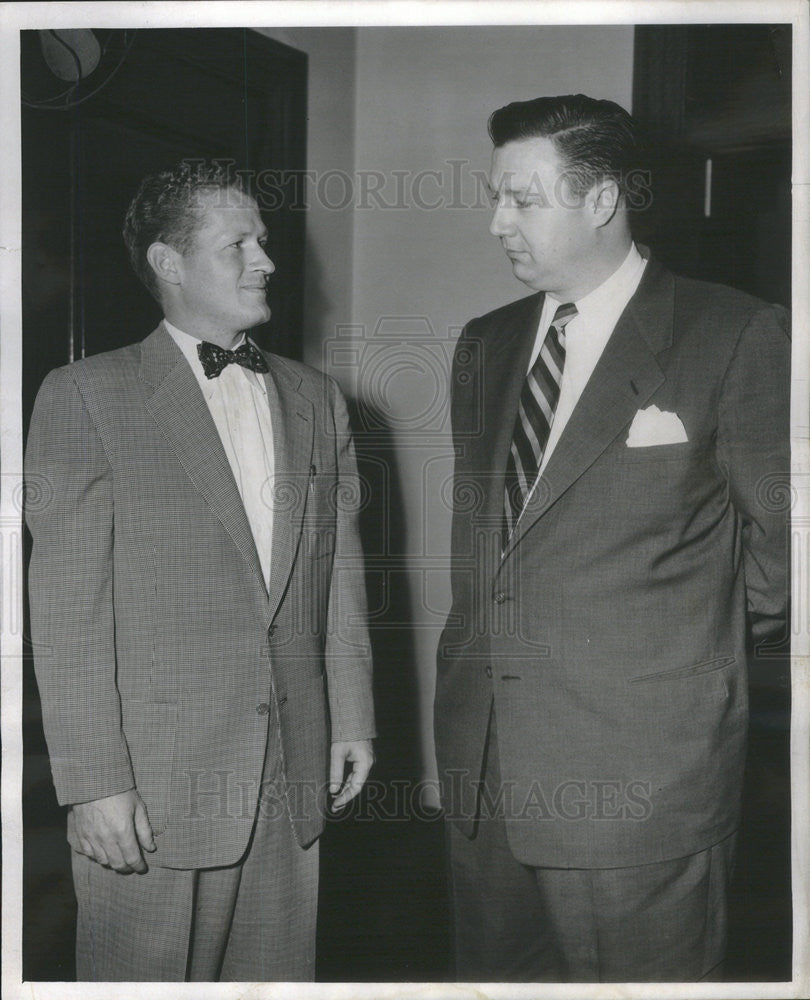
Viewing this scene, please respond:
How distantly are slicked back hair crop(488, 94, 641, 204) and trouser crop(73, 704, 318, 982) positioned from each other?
3.21 ft

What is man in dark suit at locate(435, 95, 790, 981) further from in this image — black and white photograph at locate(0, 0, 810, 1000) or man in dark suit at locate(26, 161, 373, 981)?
man in dark suit at locate(26, 161, 373, 981)

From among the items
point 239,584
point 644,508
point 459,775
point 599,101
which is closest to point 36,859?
point 239,584

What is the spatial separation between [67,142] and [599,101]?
0.83 metres

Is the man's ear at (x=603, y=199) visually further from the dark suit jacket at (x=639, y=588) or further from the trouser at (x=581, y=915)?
the trouser at (x=581, y=915)

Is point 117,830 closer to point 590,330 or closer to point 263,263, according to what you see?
point 263,263

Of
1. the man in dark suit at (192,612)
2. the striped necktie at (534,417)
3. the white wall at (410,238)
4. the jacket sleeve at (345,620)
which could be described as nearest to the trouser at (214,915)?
the man in dark suit at (192,612)

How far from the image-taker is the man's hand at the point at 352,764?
149 cm

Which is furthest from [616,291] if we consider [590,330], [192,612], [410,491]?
[192,612]

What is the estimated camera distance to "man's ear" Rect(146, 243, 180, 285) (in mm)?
1408

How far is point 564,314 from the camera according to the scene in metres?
1.46

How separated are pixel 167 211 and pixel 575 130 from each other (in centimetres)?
64

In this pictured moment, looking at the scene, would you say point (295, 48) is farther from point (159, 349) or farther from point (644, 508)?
point (644, 508)

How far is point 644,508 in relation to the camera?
1.38 meters

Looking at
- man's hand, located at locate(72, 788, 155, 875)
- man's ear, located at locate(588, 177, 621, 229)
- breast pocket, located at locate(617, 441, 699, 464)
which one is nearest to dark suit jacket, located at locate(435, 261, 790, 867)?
breast pocket, located at locate(617, 441, 699, 464)
